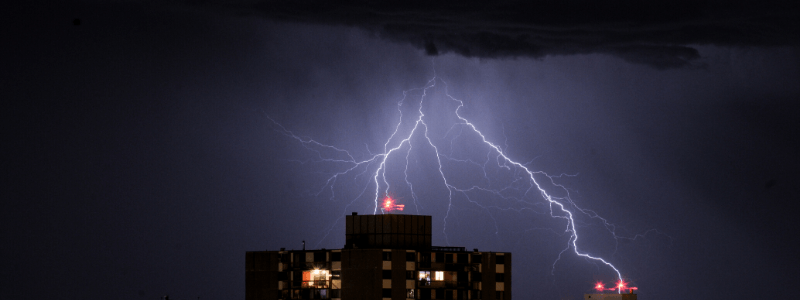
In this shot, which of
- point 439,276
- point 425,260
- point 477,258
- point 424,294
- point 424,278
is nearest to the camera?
point 424,294

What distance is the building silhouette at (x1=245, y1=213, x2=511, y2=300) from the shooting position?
89.8 m

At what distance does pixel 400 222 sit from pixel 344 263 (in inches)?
221

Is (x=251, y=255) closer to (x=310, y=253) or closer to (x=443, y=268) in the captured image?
(x=310, y=253)

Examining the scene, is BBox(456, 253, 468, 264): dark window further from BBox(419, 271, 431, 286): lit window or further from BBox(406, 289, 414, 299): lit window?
BBox(406, 289, 414, 299): lit window

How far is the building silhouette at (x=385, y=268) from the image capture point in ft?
294

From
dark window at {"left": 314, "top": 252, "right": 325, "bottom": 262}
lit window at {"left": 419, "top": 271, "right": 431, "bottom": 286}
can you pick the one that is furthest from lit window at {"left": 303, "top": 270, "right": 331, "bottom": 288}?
lit window at {"left": 419, "top": 271, "right": 431, "bottom": 286}

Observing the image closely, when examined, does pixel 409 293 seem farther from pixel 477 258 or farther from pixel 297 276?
pixel 297 276

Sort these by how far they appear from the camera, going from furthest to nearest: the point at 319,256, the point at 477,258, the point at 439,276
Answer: the point at 477,258, the point at 439,276, the point at 319,256

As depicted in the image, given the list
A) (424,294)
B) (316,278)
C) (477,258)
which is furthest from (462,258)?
(316,278)

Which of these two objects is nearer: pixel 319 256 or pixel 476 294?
pixel 319 256

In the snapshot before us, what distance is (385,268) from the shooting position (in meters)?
89.4

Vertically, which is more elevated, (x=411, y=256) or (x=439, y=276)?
(x=411, y=256)

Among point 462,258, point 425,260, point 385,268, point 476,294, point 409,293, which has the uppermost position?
point 462,258


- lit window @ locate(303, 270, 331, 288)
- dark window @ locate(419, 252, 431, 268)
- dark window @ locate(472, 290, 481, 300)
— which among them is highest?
Answer: dark window @ locate(419, 252, 431, 268)
